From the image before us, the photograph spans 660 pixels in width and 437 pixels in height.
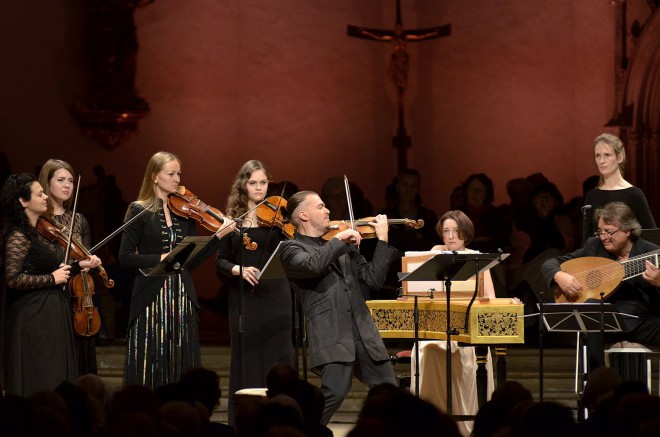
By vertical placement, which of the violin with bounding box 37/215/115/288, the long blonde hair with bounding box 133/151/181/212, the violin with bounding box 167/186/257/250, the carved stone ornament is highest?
the carved stone ornament

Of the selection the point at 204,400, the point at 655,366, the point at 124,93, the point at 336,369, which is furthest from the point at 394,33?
the point at 204,400

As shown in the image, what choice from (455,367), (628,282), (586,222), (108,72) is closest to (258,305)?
(455,367)

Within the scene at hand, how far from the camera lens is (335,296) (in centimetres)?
642

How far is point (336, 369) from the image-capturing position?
630cm

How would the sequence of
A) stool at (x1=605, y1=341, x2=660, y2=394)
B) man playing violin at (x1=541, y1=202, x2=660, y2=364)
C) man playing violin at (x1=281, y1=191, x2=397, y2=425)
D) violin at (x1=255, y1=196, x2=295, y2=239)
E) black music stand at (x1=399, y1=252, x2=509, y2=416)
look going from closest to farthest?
man playing violin at (x1=281, y1=191, x2=397, y2=425)
black music stand at (x1=399, y1=252, x2=509, y2=416)
stool at (x1=605, y1=341, x2=660, y2=394)
man playing violin at (x1=541, y1=202, x2=660, y2=364)
violin at (x1=255, y1=196, x2=295, y2=239)

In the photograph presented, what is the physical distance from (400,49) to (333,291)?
7.16m

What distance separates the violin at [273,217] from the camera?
7297mm

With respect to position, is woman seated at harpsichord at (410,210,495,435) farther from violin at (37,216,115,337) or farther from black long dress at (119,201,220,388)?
violin at (37,216,115,337)

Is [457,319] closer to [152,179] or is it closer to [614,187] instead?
[614,187]

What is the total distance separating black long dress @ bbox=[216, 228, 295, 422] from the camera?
23.7ft

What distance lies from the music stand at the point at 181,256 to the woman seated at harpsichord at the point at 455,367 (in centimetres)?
208

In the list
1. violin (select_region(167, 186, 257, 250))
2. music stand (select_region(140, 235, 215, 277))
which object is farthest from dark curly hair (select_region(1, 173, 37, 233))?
music stand (select_region(140, 235, 215, 277))

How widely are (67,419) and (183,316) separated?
298 cm

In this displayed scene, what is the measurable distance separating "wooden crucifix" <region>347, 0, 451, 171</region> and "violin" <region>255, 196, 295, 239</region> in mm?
6015
